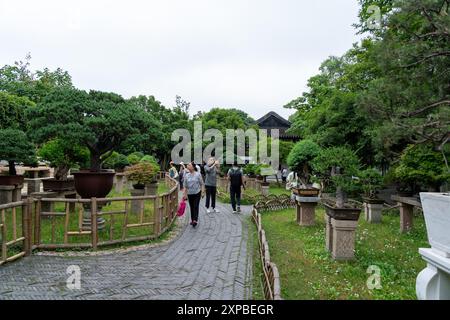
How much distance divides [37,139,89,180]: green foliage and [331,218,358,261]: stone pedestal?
23.0ft

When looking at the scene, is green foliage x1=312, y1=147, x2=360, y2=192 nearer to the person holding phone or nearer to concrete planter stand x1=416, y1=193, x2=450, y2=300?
the person holding phone

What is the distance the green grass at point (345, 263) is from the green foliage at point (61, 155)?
18.0ft

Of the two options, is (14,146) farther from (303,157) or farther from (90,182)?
(303,157)

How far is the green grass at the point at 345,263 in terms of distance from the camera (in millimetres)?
4348

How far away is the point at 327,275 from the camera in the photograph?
16.5 feet

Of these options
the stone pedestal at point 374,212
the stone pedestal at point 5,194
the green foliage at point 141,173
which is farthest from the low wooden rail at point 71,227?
the stone pedestal at point 374,212

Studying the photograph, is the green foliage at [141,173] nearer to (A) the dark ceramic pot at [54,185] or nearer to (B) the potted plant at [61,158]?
(B) the potted plant at [61,158]

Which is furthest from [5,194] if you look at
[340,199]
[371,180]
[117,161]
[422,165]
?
[422,165]

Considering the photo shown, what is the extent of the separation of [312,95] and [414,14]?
60.4 feet

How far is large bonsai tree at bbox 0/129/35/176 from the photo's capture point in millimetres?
8672

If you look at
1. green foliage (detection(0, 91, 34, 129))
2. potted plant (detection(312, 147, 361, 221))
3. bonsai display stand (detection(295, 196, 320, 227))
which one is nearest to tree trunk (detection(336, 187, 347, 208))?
potted plant (detection(312, 147, 361, 221))

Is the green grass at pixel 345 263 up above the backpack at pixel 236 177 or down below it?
below
